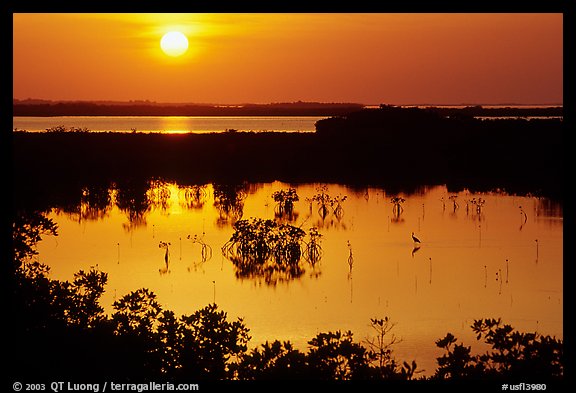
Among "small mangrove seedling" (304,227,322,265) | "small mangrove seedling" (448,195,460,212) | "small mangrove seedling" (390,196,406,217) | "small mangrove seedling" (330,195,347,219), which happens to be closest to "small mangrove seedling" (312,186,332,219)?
"small mangrove seedling" (330,195,347,219)

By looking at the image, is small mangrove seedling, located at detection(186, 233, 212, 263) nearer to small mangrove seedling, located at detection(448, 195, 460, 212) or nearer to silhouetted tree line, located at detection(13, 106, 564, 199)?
small mangrove seedling, located at detection(448, 195, 460, 212)

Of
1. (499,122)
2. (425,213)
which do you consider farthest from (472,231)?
(499,122)

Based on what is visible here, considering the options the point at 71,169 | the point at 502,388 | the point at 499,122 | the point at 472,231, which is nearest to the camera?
the point at 502,388

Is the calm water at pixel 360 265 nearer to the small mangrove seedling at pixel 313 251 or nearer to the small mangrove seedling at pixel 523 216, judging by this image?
the small mangrove seedling at pixel 523 216

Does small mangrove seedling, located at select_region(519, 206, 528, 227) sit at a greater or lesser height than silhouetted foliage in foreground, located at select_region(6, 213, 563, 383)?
greater

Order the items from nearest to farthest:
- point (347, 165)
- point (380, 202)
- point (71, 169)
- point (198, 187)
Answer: point (380, 202) → point (198, 187) → point (71, 169) → point (347, 165)

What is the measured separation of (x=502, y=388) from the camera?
7.34 meters

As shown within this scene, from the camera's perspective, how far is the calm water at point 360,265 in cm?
1477

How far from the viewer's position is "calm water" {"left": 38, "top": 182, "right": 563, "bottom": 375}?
14773 mm

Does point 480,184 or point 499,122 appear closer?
point 480,184

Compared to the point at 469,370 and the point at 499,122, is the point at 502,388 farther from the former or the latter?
the point at 499,122

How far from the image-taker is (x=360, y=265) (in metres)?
18.6

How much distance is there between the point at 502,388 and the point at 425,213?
61.6ft

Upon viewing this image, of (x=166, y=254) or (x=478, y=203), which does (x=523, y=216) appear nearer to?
(x=478, y=203)
